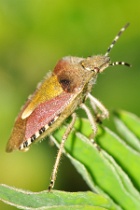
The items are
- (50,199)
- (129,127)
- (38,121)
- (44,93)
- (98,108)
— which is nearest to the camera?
(50,199)

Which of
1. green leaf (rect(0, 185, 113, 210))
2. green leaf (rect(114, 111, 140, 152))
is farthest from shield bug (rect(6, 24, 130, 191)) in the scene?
green leaf (rect(0, 185, 113, 210))

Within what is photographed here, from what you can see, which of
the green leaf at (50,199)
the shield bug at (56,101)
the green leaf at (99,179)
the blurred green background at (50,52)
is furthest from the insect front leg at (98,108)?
Answer: the green leaf at (50,199)

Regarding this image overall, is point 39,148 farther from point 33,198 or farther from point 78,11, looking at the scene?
point 33,198

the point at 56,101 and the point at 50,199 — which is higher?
the point at 56,101

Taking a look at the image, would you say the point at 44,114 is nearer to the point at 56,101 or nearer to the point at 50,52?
the point at 56,101

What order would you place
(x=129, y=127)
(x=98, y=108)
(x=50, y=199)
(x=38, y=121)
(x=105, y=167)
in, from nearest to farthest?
(x=50, y=199) < (x=105, y=167) < (x=129, y=127) < (x=38, y=121) < (x=98, y=108)

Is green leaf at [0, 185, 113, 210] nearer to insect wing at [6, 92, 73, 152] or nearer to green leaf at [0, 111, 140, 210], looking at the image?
green leaf at [0, 111, 140, 210]

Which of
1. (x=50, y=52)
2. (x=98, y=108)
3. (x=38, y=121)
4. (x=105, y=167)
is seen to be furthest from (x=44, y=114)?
(x=50, y=52)
